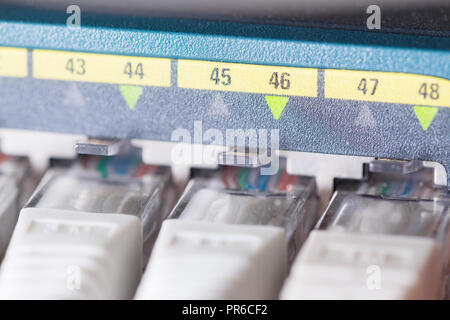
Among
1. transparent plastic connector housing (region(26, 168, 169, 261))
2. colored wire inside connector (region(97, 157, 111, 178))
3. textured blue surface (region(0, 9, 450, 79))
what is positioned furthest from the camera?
colored wire inside connector (region(97, 157, 111, 178))

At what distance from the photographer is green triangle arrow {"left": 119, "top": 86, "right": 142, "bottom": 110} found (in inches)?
42.2

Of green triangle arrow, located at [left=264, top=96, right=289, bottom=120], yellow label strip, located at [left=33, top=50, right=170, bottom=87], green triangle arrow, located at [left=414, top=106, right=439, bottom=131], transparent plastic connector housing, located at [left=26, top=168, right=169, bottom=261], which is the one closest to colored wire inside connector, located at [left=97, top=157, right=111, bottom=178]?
transparent plastic connector housing, located at [left=26, top=168, right=169, bottom=261]

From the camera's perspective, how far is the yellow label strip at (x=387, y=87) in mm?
950

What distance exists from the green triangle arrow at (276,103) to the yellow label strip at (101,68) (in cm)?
13

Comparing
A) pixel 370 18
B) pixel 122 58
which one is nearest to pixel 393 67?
pixel 370 18

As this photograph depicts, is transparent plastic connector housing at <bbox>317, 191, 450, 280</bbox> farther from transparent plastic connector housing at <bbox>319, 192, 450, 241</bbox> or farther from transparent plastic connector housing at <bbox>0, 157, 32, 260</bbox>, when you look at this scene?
transparent plastic connector housing at <bbox>0, 157, 32, 260</bbox>

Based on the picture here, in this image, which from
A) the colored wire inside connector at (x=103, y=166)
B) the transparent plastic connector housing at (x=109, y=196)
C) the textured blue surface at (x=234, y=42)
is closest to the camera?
the textured blue surface at (x=234, y=42)

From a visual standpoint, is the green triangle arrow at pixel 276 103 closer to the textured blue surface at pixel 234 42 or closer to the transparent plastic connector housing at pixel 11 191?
the textured blue surface at pixel 234 42

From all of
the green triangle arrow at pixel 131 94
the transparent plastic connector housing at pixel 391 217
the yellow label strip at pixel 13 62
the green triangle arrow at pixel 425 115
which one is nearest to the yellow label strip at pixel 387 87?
the green triangle arrow at pixel 425 115

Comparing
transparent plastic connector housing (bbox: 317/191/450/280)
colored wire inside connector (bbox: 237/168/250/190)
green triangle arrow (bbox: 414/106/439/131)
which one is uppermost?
green triangle arrow (bbox: 414/106/439/131)

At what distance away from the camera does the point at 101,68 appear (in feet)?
3.52

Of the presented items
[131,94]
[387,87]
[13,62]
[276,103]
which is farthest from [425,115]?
[13,62]

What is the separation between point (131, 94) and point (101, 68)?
2.0 inches

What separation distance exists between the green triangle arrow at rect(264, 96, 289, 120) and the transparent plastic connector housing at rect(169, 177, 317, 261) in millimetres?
105
